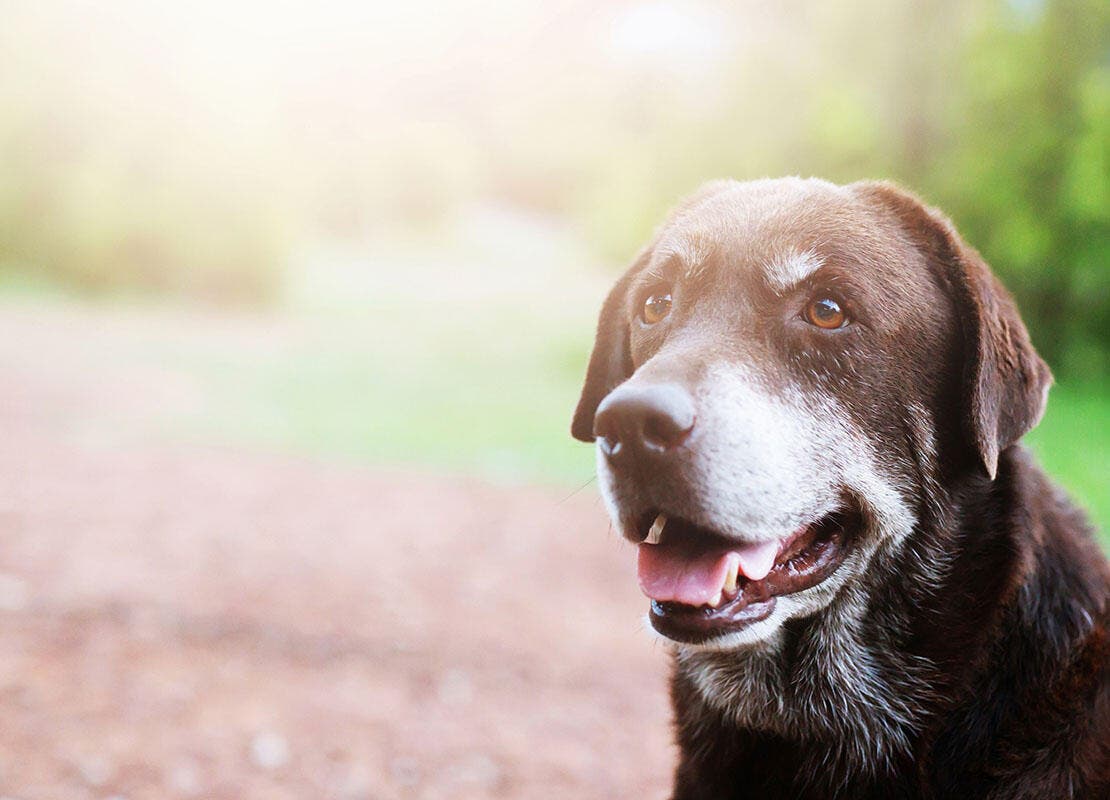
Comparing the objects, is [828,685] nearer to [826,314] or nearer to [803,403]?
[803,403]

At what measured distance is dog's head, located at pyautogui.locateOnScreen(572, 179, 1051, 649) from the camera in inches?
96.5

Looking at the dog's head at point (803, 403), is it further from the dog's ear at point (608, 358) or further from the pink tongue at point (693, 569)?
the dog's ear at point (608, 358)

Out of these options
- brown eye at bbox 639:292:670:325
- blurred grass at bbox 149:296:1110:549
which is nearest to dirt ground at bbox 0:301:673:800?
brown eye at bbox 639:292:670:325

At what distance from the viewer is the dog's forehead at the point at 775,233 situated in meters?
2.73

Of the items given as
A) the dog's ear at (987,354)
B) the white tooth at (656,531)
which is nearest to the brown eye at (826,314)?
the dog's ear at (987,354)

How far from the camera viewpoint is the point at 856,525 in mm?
2707

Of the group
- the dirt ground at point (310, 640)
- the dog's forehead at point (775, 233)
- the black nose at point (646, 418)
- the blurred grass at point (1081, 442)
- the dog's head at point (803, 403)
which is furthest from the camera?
the blurred grass at point (1081, 442)

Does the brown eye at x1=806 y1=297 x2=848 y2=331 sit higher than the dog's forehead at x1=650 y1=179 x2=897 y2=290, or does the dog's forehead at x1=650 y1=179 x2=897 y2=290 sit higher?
the dog's forehead at x1=650 y1=179 x2=897 y2=290

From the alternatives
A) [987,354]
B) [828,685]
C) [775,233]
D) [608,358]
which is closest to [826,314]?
[775,233]

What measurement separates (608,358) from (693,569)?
1.01 metres

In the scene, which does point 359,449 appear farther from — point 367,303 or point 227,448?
point 367,303

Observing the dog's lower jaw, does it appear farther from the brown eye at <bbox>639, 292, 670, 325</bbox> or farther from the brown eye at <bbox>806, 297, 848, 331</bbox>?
the brown eye at <bbox>639, 292, 670, 325</bbox>

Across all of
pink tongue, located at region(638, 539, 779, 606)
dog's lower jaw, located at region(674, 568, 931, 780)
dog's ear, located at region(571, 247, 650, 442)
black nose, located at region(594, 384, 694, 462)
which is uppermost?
black nose, located at region(594, 384, 694, 462)

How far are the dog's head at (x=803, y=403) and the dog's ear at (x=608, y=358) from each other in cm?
39
